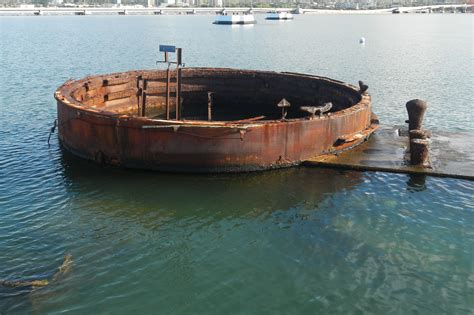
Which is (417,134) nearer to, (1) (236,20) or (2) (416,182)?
(2) (416,182)

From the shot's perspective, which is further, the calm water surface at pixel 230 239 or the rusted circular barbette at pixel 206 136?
the rusted circular barbette at pixel 206 136

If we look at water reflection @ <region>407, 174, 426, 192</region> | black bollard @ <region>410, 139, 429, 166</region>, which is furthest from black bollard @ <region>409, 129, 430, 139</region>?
water reflection @ <region>407, 174, 426, 192</region>

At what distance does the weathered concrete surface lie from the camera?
18.5 meters

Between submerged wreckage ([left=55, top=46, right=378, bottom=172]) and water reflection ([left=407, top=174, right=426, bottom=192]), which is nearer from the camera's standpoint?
water reflection ([left=407, top=174, right=426, bottom=192])

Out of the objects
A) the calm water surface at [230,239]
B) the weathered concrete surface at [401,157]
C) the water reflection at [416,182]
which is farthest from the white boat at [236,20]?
the water reflection at [416,182]

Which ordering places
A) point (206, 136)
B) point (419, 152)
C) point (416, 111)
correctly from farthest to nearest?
point (416, 111) → point (419, 152) → point (206, 136)

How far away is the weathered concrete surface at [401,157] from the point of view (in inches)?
730

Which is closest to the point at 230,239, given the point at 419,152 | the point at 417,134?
the point at 419,152

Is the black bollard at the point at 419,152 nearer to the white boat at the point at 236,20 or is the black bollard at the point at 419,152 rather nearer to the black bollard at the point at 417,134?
the black bollard at the point at 417,134

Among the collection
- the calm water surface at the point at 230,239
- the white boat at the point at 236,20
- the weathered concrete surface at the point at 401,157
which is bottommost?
the calm water surface at the point at 230,239

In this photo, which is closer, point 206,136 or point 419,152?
point 206,136

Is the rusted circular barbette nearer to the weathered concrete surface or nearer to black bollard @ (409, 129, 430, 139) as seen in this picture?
the weathered concrete surface

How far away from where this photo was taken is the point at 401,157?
19.9m

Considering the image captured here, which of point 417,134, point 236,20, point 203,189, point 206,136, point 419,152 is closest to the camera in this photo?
point 203,189
